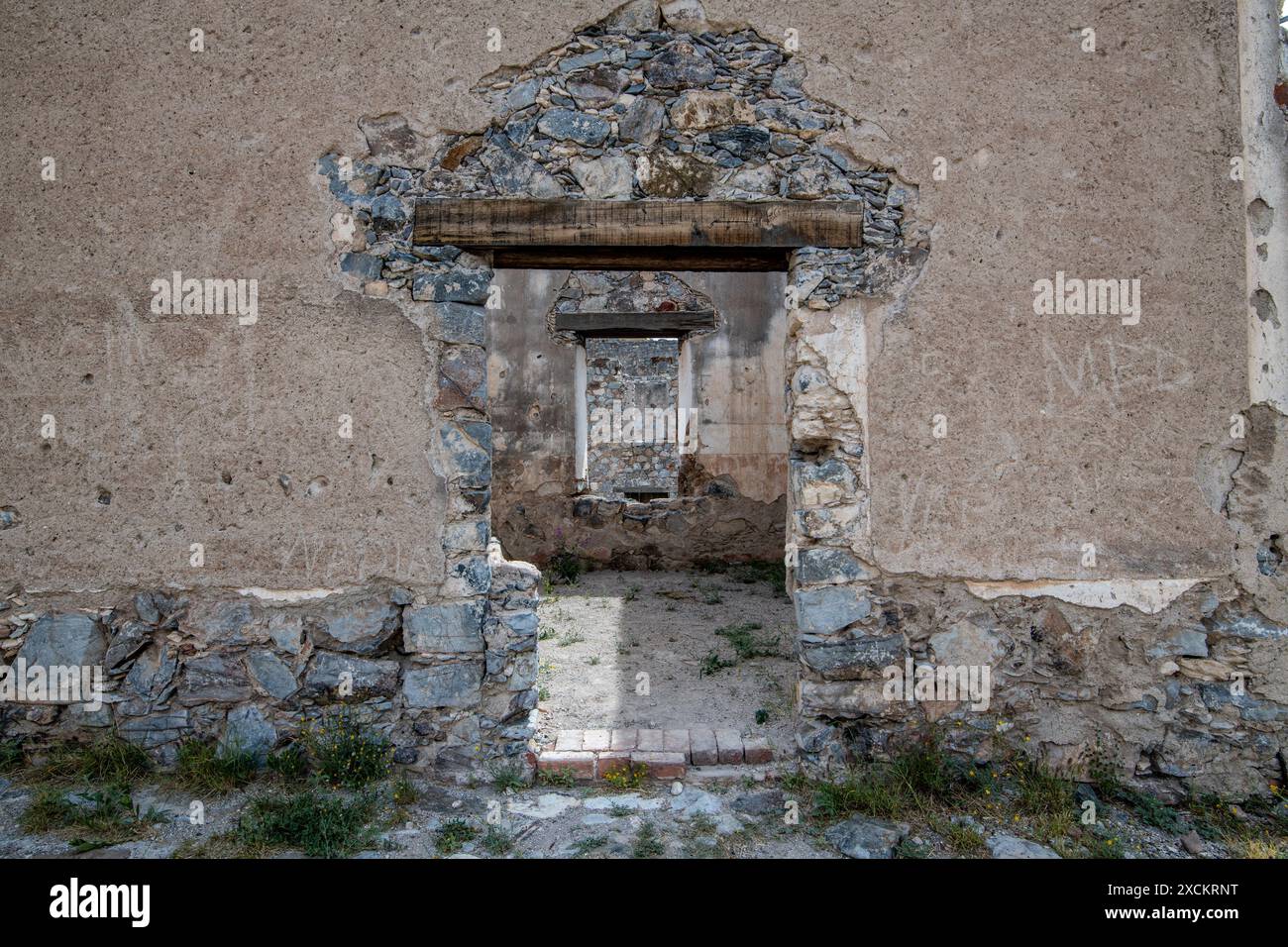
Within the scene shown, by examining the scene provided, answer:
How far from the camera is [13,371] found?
3443mm

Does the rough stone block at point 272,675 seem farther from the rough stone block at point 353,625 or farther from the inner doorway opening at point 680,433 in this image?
the inner doorway opening at point 680,433

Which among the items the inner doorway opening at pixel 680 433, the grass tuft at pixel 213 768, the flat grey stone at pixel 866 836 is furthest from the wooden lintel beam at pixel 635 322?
the flat grey stone at pixel 866 836

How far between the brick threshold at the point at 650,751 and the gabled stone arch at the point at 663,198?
263 millimetres

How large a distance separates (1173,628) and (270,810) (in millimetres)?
3859

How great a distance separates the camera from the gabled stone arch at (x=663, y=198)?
3.47 meters

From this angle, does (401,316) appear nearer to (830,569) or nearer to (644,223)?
(644,223)

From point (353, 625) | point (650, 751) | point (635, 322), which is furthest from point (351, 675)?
point (635, 322)

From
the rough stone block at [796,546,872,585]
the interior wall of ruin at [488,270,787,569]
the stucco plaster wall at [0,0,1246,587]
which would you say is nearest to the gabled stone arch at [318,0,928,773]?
the rough stone block at [796,546,872,585]

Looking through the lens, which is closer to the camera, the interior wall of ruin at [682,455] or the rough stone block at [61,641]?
the rough stone block at [61,641]

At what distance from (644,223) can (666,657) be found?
3.09 m

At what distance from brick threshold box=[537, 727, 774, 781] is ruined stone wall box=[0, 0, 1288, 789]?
304 mm

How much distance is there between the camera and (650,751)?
144 inches

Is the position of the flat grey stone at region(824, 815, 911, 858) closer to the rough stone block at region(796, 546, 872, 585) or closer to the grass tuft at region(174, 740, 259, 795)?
the rough stone block at region(796, 546, 872, 585)

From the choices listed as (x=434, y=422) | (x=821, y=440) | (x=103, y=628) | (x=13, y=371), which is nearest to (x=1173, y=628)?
(x=821, y=440)
